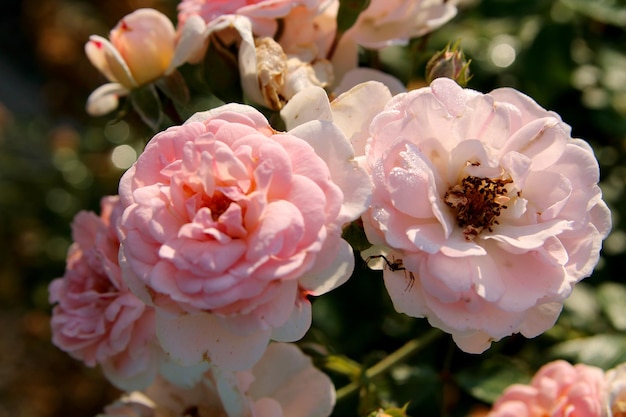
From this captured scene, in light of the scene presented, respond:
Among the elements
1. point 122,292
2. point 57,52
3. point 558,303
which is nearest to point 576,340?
point 558,303

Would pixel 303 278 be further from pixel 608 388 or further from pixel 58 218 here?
pixel 58 218

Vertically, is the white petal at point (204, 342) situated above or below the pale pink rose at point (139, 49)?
below

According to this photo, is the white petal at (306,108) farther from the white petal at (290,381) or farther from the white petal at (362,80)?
the white petal at (290,381)

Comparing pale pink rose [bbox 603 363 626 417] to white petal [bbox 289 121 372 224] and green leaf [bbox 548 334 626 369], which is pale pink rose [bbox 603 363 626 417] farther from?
white petal [bbox 289 121 372 224]

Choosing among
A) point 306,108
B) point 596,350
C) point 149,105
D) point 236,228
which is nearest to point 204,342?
point 236,228

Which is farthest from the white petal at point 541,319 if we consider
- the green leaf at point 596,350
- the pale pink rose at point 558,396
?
the green leaf at point 596,350

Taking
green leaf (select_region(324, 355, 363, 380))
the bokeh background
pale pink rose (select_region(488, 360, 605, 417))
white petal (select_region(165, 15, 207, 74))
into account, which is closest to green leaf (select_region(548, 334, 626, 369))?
the bokeh background
